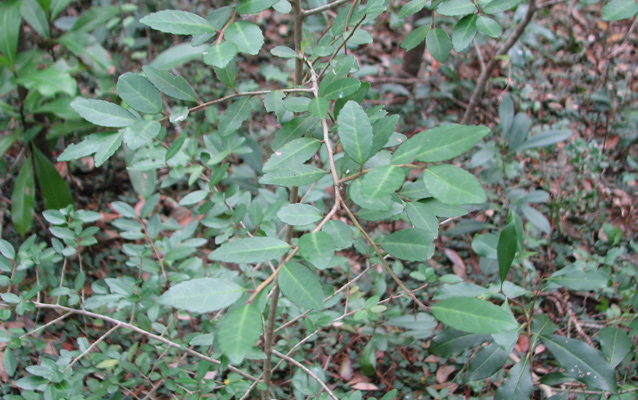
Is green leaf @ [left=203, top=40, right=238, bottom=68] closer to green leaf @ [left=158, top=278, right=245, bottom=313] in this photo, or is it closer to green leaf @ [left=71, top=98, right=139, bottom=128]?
green leaf @ [left=71, top=98, right=139, bottom=128]

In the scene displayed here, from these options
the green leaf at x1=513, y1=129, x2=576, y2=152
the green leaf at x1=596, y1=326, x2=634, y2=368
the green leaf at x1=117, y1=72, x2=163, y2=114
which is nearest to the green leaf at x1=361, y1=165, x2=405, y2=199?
the green leaf at x1=117, y1=72, x2=163, y2=114

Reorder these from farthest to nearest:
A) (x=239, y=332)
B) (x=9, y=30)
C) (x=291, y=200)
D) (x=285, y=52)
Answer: (x=9, y=30)
(x=291, y=200)
(x=285, y=52)
(x=239, y=332)

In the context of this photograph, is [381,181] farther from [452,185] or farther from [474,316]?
[474,316]

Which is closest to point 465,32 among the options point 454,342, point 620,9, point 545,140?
point 620,9

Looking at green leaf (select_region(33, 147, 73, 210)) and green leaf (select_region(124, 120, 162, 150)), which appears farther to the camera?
green leaf (select_region(33, 147, 73, 210))

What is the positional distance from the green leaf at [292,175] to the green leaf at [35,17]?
79.3 inches

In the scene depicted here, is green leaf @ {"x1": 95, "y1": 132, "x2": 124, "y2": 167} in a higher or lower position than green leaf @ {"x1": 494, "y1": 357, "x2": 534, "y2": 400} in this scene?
higher

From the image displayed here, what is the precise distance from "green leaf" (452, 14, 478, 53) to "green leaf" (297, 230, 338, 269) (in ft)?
1.95

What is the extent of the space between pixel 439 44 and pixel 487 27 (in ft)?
0.50

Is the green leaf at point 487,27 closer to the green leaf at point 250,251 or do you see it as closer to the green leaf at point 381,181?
the green leaf at point 381,181

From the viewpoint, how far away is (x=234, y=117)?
103 cm

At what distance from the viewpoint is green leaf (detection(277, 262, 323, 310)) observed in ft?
2.31

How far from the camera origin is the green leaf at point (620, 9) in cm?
101

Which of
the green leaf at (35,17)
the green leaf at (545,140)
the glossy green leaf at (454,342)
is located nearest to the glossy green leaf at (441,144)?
the glossy green leaf at (454,342)
